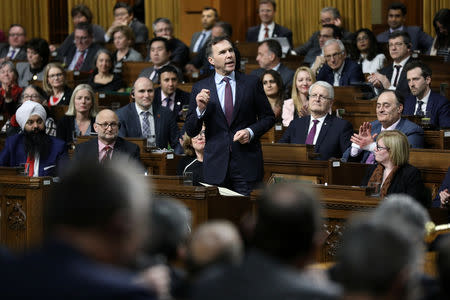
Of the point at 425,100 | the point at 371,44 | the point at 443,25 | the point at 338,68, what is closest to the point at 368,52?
the point at 371,44

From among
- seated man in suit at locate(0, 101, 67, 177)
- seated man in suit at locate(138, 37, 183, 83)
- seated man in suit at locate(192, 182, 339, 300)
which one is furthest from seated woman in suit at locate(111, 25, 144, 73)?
seated man in suit at locate(192, 182, 339, 300)

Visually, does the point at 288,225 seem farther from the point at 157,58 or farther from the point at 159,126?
the point at 157,58

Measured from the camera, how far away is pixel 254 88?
5.40 m

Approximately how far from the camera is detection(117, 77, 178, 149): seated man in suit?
724 centimetres

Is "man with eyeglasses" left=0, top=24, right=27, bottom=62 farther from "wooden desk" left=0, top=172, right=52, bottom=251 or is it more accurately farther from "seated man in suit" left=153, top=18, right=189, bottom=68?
"wooden desk" left=0, top=172, right=52, bottom=251

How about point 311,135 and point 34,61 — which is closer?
point 311,135

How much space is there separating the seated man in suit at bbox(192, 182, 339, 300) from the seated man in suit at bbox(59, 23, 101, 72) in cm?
863

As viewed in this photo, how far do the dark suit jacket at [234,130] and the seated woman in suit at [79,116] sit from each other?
6.98 feet

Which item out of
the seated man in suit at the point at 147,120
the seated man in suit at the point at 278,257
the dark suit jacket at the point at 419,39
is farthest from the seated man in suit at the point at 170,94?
the seated man in suit at the point at 278,257

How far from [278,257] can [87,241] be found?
424mm

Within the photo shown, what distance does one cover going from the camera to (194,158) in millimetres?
6070

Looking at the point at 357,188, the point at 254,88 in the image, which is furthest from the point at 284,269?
the point at 254,88

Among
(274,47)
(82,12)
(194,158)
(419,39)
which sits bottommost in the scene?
(194,158)

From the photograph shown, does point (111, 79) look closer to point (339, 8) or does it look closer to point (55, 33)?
point (339, 8)
